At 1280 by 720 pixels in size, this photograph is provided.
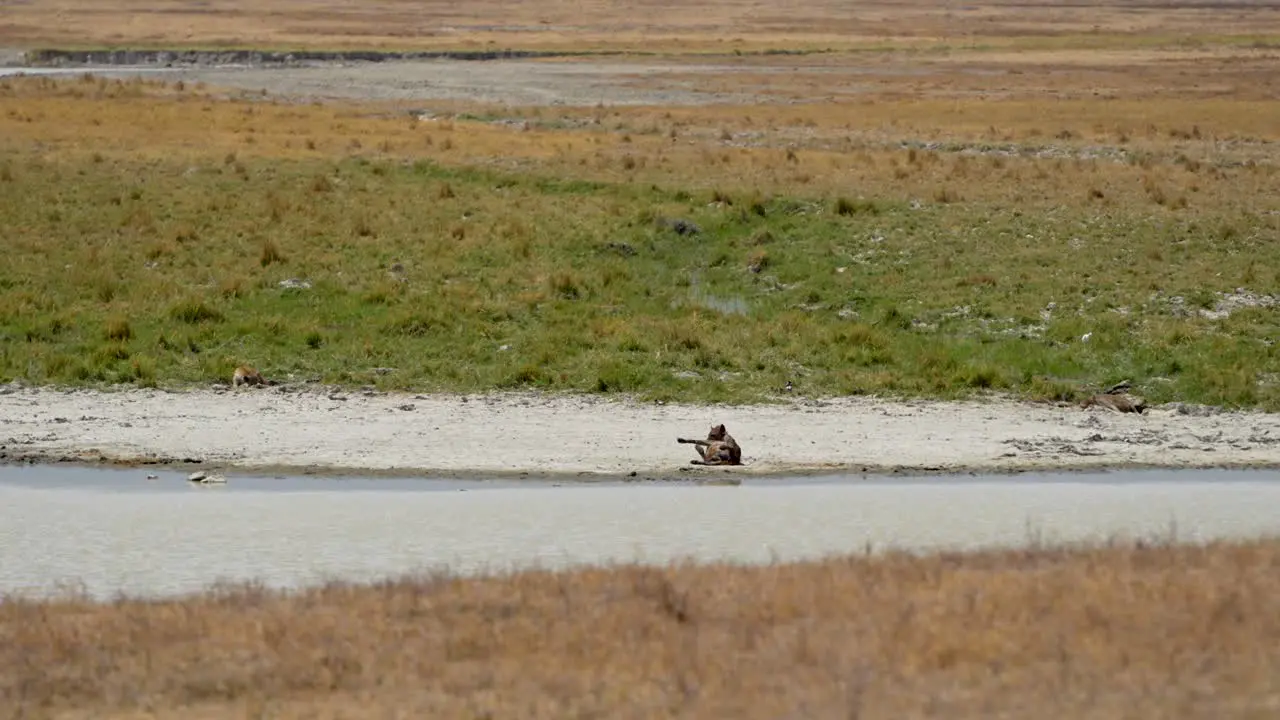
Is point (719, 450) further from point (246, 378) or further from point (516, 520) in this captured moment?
point (246, 378)

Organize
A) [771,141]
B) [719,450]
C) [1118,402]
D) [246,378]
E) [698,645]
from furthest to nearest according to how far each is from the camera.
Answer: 1. [771,141]
2. [246,378]
3. [1118,402]
4. [719,450]
5. [698,645]

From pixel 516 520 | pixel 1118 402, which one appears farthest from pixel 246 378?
pixel 1118 402

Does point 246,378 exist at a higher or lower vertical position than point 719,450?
lower

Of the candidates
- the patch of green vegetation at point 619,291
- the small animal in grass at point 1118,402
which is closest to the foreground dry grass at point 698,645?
the small animal in grass at point 1118,402

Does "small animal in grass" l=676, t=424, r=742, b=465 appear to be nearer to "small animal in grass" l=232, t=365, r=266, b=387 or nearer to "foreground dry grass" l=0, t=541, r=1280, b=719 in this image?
"foreground dry grass" l=0, t=541, r=1280, b=719

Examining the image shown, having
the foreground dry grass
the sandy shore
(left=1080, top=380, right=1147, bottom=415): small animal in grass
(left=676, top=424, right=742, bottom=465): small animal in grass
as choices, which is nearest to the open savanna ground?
(left=1080, top=380, right=1147, bottom=415): small animal in grass

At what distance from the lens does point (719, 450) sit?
17.0m

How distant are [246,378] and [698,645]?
12.5 meters

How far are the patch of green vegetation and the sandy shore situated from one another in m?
0.70

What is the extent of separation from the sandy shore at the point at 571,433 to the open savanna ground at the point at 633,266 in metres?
0.73

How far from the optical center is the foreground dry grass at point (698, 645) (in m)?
8.15

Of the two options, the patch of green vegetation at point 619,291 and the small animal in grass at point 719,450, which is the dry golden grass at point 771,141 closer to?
the patch of green vegetation at point 619,291

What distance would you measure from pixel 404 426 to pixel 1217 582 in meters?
10.7

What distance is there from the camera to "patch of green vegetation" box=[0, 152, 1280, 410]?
20906 mm
